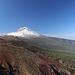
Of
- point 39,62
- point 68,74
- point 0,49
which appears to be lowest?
point 68,74

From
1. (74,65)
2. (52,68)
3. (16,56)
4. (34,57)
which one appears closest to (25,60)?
(16,56)

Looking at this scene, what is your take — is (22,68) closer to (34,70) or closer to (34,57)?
(34,70)

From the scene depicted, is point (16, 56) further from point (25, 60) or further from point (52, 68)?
point (52, 68)

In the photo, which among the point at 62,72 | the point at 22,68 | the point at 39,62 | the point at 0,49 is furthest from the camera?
the point at 62,72

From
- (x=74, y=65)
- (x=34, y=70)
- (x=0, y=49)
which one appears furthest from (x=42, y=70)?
(x=74, y=65)

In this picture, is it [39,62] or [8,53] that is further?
[39,62]

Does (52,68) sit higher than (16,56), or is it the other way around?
(16,56)

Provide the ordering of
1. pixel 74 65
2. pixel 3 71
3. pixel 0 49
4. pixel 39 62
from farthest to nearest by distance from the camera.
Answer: pixel 74 65
pixel 39 62
pixel 0 49
pixel 3 71

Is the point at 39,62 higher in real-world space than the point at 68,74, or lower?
higher

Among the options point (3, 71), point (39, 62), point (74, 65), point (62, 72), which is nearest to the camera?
point (3, 71)
